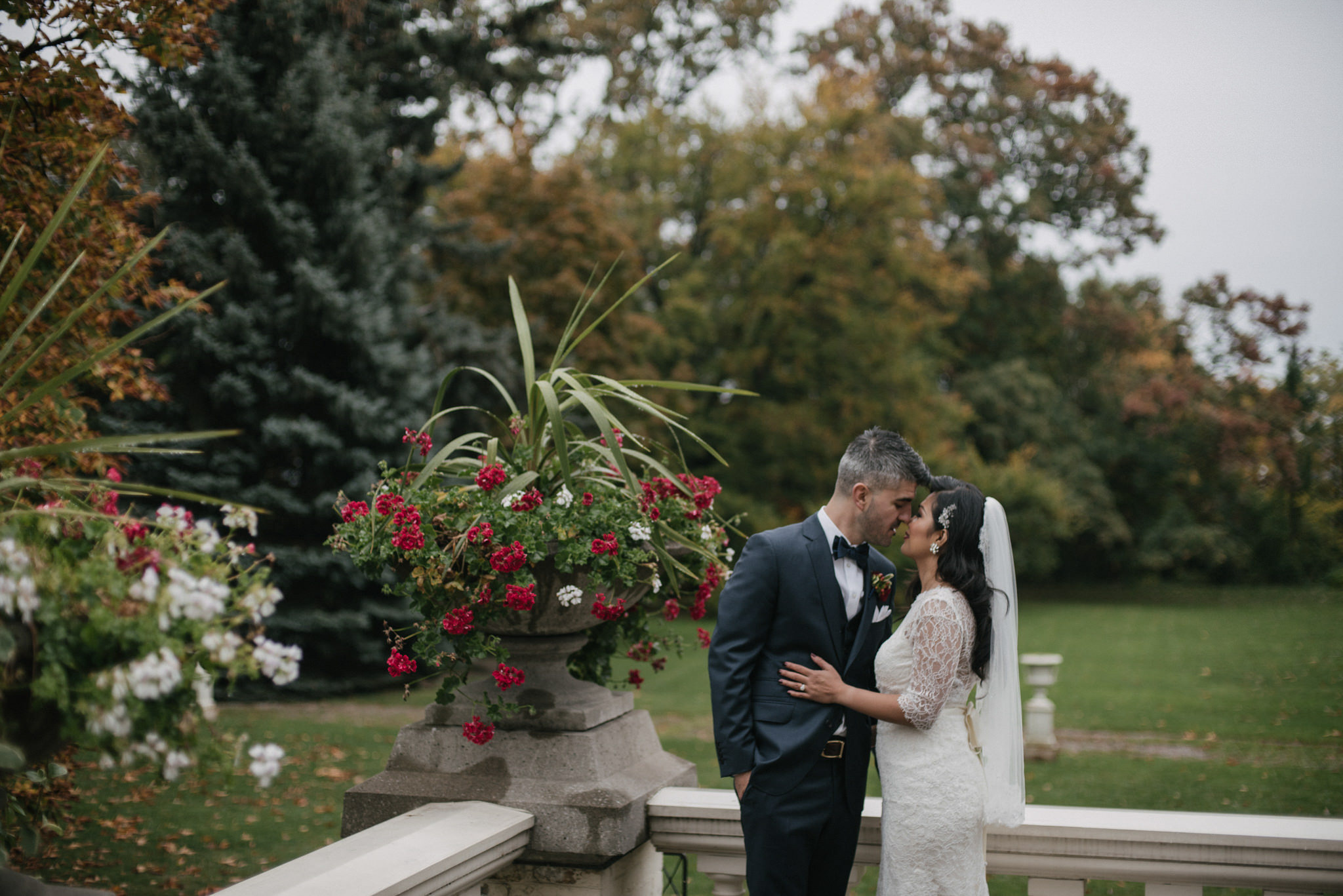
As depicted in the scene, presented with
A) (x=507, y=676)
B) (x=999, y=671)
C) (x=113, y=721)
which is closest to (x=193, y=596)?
(x=113, y=721)

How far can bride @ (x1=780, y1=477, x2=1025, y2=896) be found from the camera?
2.57m

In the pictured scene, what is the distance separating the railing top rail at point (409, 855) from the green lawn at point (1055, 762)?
0.28 m

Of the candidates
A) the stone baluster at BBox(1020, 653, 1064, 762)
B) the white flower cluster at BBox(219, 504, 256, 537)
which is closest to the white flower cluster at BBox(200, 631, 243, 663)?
the white flower cluster at BBox(219, 504, 256, 537)

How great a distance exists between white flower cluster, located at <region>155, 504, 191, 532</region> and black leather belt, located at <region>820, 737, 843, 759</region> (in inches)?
66.9

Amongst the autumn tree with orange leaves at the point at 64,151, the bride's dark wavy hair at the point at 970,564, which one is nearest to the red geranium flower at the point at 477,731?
the bride's dark wavy hair at the point at 970,564

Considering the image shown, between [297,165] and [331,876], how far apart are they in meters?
11.2

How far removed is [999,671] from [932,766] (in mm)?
366

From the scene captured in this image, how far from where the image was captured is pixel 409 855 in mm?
2141

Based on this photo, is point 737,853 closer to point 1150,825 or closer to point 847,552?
point 847,552

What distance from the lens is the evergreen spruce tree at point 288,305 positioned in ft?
35.8

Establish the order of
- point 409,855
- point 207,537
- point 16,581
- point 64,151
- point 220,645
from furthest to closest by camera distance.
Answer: point 64,151, point 409,855, point 207,537, point 220,645, point 16,581

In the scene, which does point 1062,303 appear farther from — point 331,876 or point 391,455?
point 331,876

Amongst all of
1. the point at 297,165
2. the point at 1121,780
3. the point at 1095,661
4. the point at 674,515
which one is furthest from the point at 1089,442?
the point at 674,515

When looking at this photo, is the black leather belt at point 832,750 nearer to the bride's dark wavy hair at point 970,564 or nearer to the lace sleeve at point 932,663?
the lace sleeve at point 932,663
